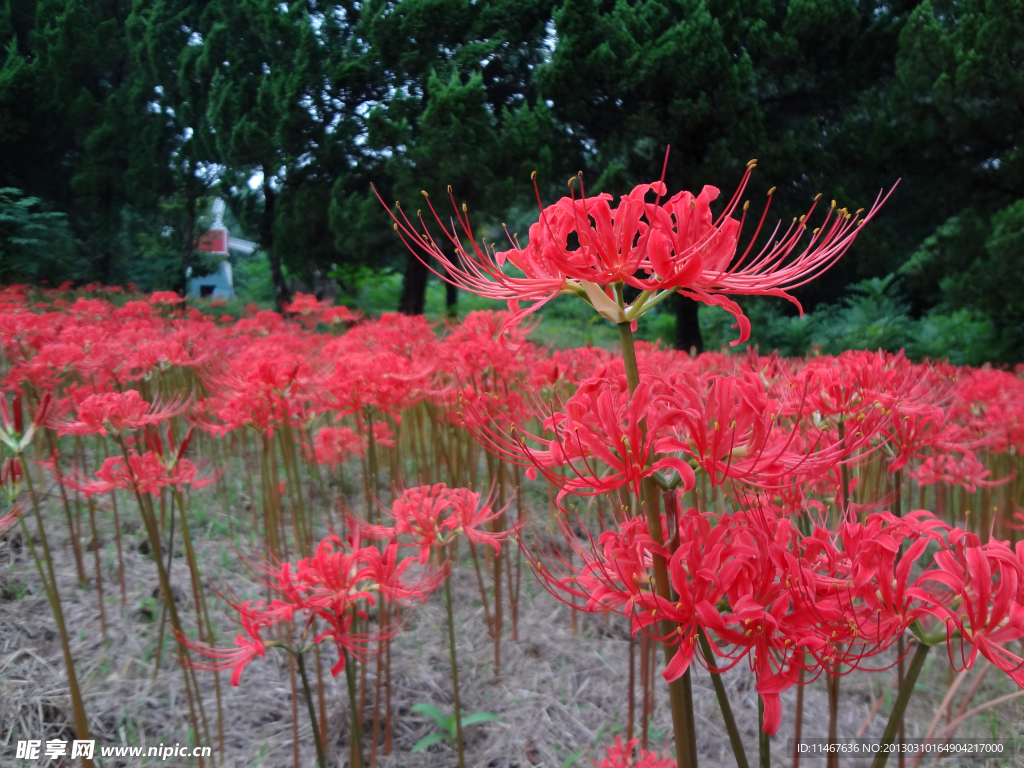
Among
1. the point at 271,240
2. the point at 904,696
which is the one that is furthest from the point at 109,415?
the point at 271,240

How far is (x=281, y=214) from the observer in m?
8.41

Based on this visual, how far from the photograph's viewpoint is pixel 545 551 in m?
2.21

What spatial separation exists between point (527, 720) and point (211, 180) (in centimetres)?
882

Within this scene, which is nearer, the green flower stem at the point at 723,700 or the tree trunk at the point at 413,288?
the green flower stem at the point at 723,700

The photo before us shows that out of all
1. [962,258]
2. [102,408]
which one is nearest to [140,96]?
[102,408]

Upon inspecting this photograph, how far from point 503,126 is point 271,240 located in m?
4.21

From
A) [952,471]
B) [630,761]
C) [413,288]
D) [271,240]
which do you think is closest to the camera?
[630,761]

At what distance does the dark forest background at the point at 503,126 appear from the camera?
18.2 ft

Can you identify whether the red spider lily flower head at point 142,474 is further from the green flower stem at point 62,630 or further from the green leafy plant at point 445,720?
the green leafy plant at point 445,720

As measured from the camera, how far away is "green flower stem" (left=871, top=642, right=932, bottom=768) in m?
0.66

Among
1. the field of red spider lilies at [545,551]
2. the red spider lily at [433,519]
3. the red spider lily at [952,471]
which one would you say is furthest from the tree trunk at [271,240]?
the red spider lily at [952,471]

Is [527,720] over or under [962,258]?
under

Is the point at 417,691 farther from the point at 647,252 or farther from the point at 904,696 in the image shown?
the point at 647,252

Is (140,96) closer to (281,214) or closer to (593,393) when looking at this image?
(281,214)
